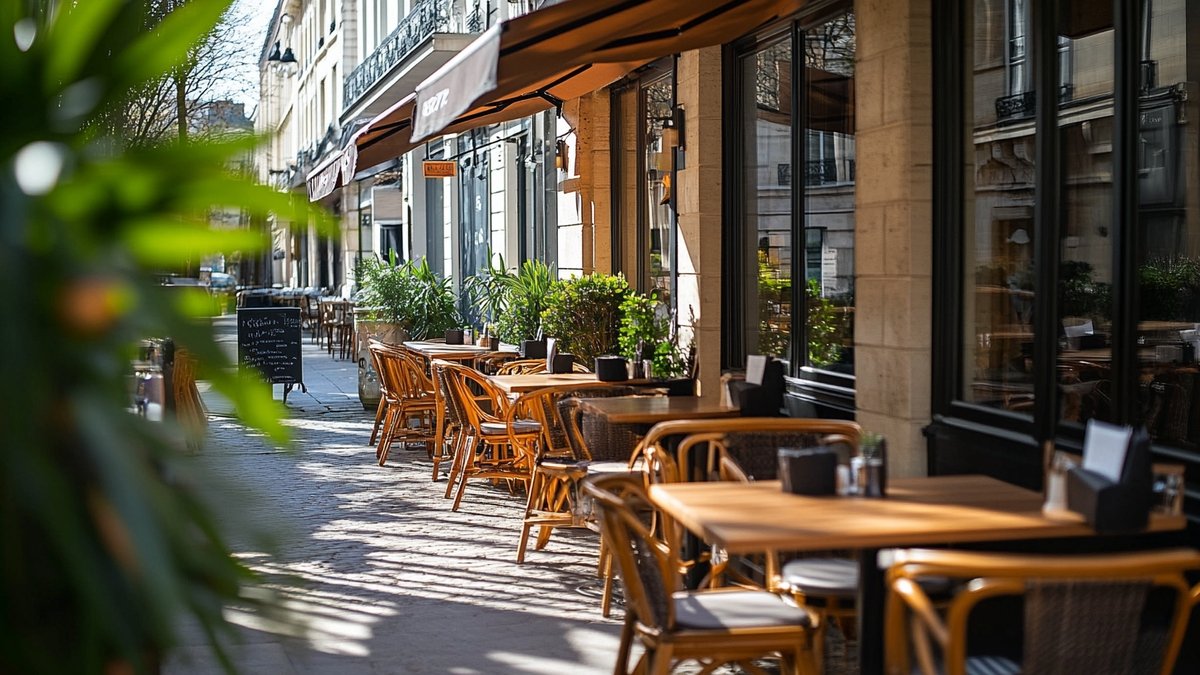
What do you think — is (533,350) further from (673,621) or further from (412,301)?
(673,621)

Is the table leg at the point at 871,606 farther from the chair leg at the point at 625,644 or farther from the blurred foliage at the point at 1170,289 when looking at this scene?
the blurred foliage at the point at 1170,289

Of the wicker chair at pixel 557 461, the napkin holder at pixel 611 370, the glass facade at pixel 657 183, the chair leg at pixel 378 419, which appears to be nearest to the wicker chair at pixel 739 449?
the wicker chair at pixel 557 461

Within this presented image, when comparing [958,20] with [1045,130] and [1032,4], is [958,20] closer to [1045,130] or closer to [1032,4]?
[1032,4]

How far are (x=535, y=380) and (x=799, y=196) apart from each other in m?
2.06

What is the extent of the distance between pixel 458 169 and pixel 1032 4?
536 inches

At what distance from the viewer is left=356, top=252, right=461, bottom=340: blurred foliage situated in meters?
13.9

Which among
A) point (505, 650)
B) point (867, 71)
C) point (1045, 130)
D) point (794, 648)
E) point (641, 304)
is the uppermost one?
point (867, 71)

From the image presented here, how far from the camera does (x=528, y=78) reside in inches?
227

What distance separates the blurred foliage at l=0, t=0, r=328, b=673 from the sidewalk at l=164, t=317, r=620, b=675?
0.11 m

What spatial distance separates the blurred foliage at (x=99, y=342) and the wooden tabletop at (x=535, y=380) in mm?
6059

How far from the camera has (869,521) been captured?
3582mm

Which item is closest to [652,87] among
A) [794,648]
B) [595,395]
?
[595,395]

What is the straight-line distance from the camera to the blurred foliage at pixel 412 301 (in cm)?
1391

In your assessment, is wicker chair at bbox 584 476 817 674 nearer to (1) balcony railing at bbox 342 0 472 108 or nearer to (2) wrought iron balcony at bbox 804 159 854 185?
(2) wrought iron balcony at bbox 804 159 854 185
